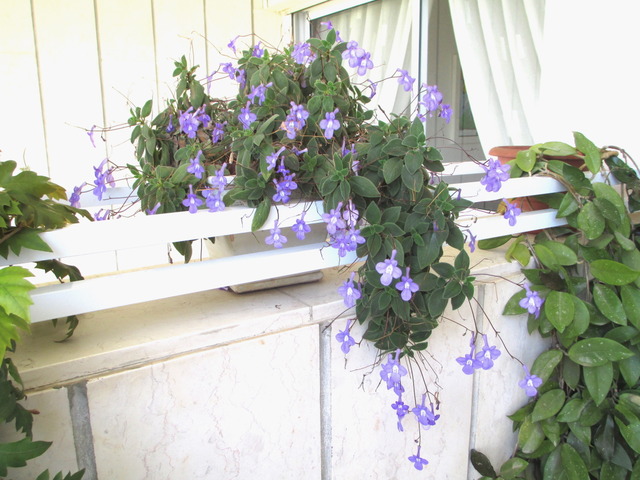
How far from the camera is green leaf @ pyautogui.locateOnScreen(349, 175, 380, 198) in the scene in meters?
0.67

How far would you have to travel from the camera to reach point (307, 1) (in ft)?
9.00

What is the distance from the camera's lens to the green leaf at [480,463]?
0.99 meters

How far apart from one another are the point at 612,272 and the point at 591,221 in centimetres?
10

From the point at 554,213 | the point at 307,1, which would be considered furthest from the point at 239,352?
the point at 307,1

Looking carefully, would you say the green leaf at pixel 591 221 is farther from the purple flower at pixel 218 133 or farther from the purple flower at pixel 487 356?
the purple flower at pixel 218 133

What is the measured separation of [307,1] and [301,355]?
244 centimetres

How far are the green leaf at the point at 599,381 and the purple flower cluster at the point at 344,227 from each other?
0.53m

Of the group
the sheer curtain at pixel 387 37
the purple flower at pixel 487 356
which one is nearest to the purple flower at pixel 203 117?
the purple flower at pixel 487 356

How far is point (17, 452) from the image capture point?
475mm

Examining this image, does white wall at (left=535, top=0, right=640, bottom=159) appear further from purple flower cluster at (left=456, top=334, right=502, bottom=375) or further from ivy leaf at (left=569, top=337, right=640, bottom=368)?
purple flower cluster at (left=456, top=334, right=502, bottom=375)

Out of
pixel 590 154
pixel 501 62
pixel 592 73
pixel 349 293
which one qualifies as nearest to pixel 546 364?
pixel 590 154

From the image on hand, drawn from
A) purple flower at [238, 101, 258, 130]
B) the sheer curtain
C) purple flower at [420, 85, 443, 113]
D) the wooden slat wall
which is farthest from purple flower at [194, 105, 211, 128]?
the sheer curtain

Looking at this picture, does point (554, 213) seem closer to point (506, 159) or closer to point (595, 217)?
point (595, 217)

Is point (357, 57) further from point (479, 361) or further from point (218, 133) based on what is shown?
point (479, 361)
